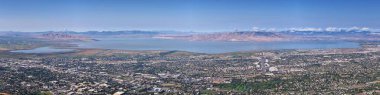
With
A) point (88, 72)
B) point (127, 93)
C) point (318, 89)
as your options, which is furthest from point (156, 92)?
point (88, 72)

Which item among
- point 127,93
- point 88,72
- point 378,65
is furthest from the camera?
point 378,65

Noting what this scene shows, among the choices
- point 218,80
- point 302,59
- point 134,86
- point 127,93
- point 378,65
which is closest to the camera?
point 127,93

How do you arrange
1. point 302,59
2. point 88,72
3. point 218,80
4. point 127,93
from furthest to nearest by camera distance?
point 302,59
point 88,72
point 218,80
point 127,93

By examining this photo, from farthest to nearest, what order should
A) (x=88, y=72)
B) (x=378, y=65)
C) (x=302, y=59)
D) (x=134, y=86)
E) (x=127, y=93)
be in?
1. (x=302, y=59)
2. (x=378, y=65)
3. (x=88, y=72)
4. (x=134, y=86)
5. (x=127, y=93)

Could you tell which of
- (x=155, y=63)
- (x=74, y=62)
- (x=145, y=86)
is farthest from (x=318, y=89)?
(x=74, y=62)

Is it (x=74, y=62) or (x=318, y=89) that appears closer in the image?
(x=318, y=89)

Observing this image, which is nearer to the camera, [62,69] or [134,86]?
[134,86]

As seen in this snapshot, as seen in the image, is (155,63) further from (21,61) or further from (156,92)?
(156,92)

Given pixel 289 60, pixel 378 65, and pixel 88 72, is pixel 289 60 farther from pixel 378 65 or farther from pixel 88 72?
pixel 88 72
